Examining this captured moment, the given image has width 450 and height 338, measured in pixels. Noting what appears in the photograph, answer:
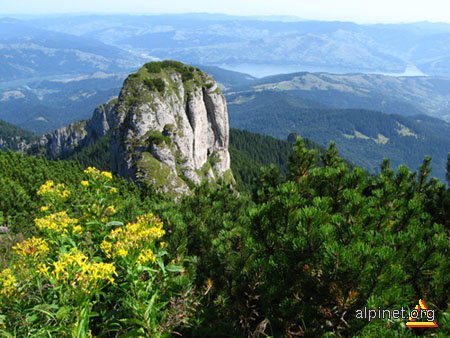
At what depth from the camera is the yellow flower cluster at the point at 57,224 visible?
4.18 metres

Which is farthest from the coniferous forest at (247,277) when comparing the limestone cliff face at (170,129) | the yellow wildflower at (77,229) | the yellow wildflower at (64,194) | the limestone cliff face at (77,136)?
the limestone cliff face at (77,136)

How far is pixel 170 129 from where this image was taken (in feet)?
201

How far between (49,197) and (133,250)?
10.7 ft

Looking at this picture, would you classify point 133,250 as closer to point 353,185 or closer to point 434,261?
point 434,261

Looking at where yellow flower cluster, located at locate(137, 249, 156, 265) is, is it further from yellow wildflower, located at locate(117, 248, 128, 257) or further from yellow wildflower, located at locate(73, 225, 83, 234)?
yellow wildflower, located at locate(73, 225, 83, 234)

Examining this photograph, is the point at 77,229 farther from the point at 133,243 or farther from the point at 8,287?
the point at 133,243

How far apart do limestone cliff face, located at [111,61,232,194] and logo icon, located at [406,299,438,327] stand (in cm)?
4408

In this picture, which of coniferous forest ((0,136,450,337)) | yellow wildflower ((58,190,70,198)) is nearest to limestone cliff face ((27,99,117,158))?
yellow wildflower ((58,190,70,198))

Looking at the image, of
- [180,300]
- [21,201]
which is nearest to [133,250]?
[180,300]

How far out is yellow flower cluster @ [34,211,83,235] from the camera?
4180 millimetres

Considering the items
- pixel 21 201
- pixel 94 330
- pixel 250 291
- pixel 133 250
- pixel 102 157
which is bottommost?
pixel 102 157

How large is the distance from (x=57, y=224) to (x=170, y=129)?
192 feet

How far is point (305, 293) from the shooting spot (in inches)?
134

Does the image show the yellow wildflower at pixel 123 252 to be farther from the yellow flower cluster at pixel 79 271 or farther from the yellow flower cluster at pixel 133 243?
the yellow flower cluster at pixel 79 271
